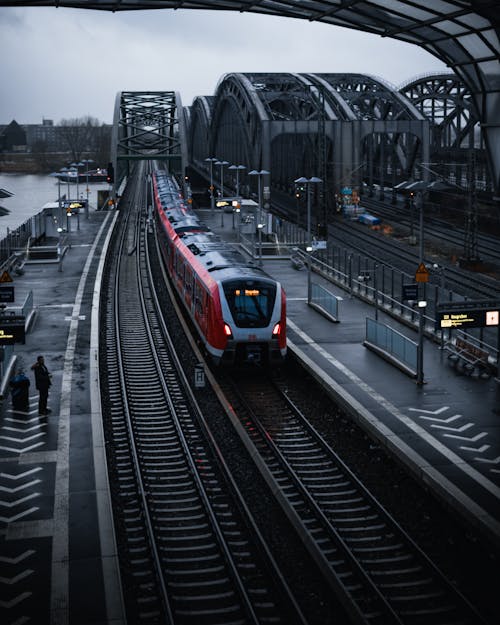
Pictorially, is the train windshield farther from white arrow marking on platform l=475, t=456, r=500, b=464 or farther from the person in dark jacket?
white arrow marking on platform l=475, t=456, r=500, b=464

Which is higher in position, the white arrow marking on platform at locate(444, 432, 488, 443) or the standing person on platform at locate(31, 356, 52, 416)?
the standing person on platform at locate(31, 356, 52, 416)

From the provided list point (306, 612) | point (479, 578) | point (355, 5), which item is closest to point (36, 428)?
point (306, 612)

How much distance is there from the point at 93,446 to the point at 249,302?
763 centimetres

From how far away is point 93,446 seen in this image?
18.2 meters

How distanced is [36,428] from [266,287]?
804 centimetres

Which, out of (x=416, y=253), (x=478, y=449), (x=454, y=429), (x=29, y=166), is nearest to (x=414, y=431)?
(x=454, y=429)

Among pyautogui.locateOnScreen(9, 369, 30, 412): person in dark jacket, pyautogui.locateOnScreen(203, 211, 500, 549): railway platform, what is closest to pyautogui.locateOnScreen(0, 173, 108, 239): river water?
pyautogui.locateOnScreen(203, 211, 500, 549): railway platform

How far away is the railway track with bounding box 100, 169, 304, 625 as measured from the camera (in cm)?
1230

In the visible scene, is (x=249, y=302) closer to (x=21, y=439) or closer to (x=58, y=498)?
(x=21, y=439)

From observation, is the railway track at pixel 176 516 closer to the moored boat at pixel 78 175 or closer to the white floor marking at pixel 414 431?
the white floor marking at pixel 414 431

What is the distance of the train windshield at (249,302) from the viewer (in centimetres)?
2417

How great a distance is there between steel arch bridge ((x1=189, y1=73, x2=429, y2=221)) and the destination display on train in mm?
35955

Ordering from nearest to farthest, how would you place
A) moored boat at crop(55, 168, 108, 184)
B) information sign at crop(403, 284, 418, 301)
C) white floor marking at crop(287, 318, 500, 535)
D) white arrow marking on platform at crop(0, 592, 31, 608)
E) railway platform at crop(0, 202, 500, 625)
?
1. white arrow marking on platform at crop(0, 592, 31, 608)
2. railway platform at crop(0, 202, 500, 625)
3. white floor marking at crop(287, 318, 500, 535)
4. information sign at crop(403, 284, 418, 301)
5. moored boat at crop(55, 168, 108, 184)

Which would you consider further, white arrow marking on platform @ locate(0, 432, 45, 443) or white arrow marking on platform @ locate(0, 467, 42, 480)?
white arrow marking on platform @ locate(0, 432, 45, 443)
